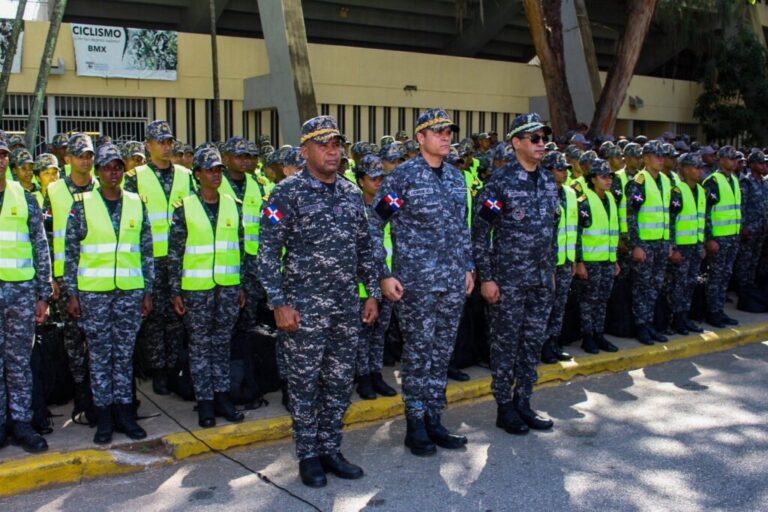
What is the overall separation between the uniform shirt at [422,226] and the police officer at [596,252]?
298 centimetres

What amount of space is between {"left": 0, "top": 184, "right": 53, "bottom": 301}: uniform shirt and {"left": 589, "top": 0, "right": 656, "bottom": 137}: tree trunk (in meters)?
12.9

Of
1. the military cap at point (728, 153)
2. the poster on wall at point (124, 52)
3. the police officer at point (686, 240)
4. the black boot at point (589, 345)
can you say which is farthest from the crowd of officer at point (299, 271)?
the poster on wall at point (124, 52)

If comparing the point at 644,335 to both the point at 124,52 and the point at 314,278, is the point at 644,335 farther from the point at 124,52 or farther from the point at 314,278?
the point at 124,52

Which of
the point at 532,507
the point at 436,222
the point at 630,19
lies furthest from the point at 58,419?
the point at 630,19

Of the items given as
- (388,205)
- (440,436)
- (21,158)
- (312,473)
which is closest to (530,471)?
(440,436)

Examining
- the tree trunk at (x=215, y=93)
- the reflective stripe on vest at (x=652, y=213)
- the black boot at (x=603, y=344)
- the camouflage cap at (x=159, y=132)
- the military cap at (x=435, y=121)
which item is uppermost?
the tree trunk at (x=215, y=93)

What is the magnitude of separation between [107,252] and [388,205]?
76.3 inches

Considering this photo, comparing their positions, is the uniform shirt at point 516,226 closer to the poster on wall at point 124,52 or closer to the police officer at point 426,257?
the police officer at point 426,257

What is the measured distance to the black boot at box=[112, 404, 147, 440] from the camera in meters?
5.57

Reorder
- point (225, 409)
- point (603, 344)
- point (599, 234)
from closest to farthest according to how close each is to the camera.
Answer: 1. point (225, 409)
2. point (599, 234)
3. point (603, 344)

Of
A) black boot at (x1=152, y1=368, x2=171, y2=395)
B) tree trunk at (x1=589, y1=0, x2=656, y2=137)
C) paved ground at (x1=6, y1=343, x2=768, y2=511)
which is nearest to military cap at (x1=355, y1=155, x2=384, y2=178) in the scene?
paved ground at (x1=6, y1=343, x2=768, y2=511)

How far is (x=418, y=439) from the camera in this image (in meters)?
5.49

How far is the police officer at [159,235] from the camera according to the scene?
22.4 feet

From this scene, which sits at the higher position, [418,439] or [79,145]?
[79,145]
